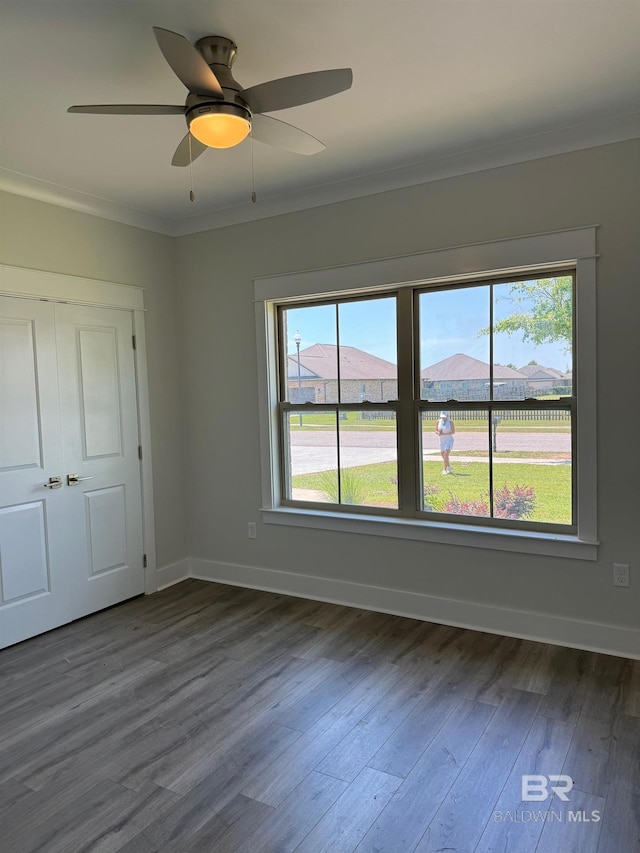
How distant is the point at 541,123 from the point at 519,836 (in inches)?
119

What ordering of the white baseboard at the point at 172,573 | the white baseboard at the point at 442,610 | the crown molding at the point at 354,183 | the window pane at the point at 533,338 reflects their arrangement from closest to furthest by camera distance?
the crown molding at the point at 354,183 → the white baseboard at the point at 442,610 → the window pane at the point at 533,338 → the white baseboard at the point at 172,573

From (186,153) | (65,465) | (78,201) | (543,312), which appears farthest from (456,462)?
(78,201)

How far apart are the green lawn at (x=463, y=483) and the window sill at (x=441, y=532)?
13cm

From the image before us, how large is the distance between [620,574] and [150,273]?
3.60m

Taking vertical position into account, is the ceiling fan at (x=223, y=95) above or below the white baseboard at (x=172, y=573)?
above

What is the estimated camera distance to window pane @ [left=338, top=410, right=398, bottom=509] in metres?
3.63

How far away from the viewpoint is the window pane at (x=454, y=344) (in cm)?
328

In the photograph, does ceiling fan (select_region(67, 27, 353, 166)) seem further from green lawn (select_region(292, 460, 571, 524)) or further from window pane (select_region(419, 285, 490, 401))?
green lawn (select_region(292, 460, 571, 524))

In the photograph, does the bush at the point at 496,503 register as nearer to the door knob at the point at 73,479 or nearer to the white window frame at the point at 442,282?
the white window frame at the point at 442,282

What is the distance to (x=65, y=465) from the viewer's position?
11.6 ft

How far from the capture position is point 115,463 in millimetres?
3871

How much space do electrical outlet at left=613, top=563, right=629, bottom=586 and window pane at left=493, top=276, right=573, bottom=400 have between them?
0.94 meters

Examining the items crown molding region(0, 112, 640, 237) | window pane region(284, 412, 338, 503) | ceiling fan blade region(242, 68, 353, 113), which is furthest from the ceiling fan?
window pane region(284, 412, 338, 503)

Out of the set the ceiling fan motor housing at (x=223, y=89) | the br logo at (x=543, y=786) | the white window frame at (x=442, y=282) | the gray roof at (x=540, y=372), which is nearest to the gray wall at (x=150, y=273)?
the white window frame at (x=442, y=282)
